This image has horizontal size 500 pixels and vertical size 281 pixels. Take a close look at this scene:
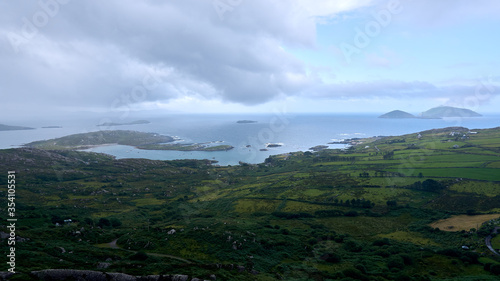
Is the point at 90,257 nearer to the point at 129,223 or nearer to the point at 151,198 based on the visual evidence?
the point at 129,223

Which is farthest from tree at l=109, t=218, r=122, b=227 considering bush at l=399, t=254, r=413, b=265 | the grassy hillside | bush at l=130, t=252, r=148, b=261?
bush at l=399, t=254, r=413, b=265

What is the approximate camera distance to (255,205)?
199 ft

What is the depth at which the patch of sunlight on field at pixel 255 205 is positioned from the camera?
5766 cm

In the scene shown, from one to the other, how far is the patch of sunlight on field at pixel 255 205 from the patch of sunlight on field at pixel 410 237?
947 inches

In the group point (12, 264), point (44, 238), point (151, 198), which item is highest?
point (12, 264)

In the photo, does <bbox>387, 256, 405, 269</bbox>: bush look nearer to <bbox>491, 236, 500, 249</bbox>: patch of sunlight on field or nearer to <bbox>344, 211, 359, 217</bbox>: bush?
<bbox>491, 236, 500, 249</bbox>: patch of sunlight on field

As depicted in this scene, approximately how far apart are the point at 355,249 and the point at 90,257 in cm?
3330

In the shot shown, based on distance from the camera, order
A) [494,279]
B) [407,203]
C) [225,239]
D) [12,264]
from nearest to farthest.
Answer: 1. [12,264]
2. [494,279]
3. [225,239]
4. [407,203]

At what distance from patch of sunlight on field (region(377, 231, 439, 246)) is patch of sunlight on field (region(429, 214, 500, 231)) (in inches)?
213

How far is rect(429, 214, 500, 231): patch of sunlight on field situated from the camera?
40.6m

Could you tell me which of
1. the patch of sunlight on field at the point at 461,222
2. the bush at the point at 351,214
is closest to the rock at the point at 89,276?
the bush at the point at 351,214

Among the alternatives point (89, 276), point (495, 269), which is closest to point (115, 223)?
point (89, 276)

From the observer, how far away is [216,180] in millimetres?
91188

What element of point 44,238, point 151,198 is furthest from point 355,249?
point 151,198
